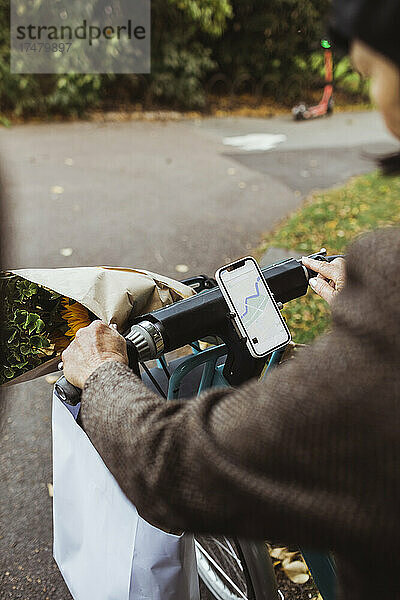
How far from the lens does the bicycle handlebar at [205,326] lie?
1.35 meters

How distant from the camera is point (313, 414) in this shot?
2.73ft

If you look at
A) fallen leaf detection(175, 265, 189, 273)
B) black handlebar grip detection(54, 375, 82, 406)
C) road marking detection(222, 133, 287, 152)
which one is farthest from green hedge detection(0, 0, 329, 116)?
black handlebar grip detection(54, 375, 82, 406)

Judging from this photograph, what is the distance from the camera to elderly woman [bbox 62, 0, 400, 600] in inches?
31.9

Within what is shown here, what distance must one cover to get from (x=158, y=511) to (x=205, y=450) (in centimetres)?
15

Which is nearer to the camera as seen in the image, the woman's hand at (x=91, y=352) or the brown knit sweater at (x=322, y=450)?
the brown knit sweater at (x=322, y=450)

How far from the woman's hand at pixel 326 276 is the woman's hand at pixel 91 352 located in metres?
0.53

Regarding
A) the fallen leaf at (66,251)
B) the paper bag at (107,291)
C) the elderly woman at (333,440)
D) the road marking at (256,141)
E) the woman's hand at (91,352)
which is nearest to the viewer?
the elderly woman at (333,440)

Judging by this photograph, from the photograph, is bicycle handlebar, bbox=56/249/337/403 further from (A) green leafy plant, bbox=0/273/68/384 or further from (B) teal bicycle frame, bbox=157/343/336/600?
(A) green leafy plant, bbox=0/273/68/384

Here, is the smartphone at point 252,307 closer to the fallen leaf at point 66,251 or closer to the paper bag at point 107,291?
the paper bag at point 107,291

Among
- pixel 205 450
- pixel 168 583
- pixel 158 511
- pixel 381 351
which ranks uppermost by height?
pixel 381 351

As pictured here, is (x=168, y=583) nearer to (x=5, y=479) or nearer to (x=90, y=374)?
(x=90, y=374)

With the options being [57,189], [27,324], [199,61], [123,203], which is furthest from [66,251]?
[199,61]

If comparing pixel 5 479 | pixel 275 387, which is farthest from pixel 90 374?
pixel 5 479

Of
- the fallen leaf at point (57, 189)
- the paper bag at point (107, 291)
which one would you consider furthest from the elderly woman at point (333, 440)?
the fallen leaf at point (57, 189)
